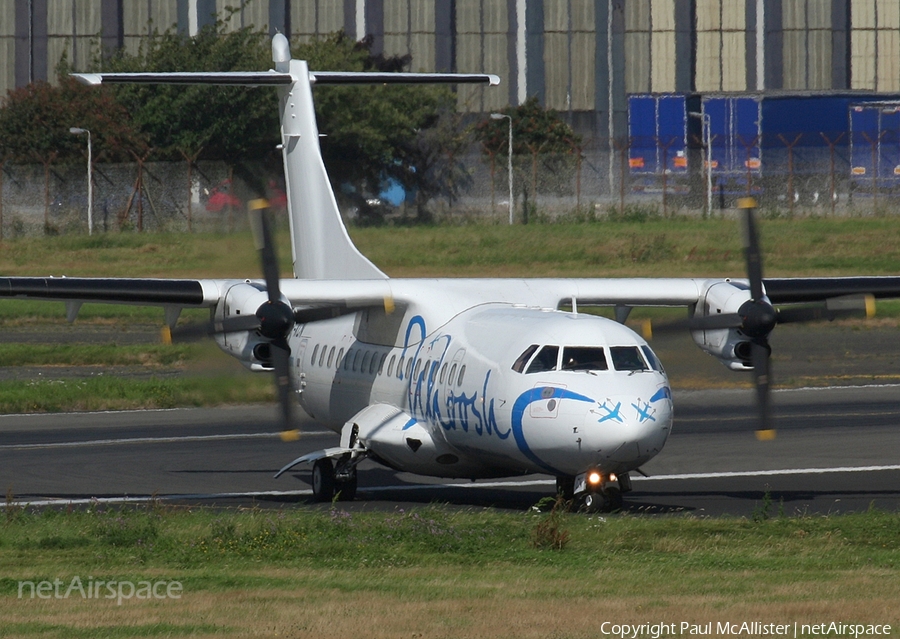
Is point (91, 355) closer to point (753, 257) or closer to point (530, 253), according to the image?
point (530, 253)

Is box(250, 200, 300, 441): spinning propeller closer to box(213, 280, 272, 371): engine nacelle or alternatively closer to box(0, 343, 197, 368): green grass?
box(213, 280, 272, 371): engine nacelle

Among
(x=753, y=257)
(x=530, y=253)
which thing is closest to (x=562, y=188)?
(x=530, y=253)

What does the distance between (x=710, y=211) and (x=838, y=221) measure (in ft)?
16.7

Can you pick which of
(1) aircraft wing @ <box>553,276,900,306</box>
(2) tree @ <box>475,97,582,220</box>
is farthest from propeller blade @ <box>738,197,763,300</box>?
(2) tree @ <box>475,97,582,220</box>

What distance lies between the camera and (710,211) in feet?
186

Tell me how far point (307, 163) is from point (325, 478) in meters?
6.43

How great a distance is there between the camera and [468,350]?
60.6 ft

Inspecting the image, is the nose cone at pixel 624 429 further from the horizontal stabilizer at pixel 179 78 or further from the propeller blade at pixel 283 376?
the horizontal stabilizer at pixel 179 78

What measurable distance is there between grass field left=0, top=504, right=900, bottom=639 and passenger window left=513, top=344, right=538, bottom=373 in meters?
1.81

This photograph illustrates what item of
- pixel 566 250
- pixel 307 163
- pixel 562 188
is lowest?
pixel 566 250

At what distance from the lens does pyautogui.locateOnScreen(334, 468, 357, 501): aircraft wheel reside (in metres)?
20.3

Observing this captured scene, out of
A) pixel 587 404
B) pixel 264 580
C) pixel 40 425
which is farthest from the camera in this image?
pixel 40 425

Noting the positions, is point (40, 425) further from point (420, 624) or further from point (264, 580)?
point (420, 624)

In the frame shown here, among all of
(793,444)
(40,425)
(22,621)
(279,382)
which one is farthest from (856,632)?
(40,425)
